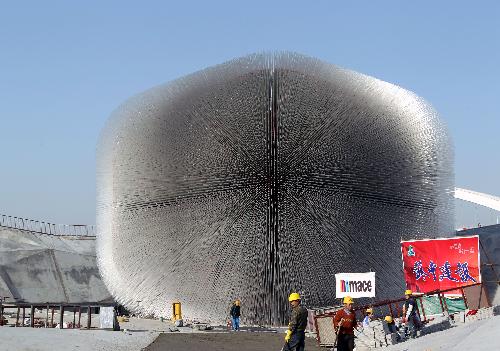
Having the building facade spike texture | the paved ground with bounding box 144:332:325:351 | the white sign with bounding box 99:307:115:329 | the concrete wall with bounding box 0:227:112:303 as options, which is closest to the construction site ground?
the paved ground with bounding box 144:332:325:351

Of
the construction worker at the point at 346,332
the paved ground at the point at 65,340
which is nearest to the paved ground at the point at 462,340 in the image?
the construction worker at the point at 346,332

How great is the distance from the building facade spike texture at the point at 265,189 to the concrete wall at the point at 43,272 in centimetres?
1224

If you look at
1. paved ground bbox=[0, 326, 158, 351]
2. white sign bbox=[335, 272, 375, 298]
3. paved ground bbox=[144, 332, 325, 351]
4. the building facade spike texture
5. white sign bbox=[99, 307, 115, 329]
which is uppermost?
the building facade spike texture

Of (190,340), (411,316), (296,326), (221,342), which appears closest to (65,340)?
(190,340)

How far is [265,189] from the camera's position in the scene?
1304 inches

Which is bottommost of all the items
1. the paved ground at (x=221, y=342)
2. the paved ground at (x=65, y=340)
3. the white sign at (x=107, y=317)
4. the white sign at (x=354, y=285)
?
the paved ground at (x=221, y=342)

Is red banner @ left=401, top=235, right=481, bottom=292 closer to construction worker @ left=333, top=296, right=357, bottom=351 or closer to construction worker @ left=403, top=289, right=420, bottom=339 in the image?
construction worker @ left=403, top=289, right=420, bottom=339

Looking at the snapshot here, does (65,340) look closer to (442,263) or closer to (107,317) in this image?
(107,317)

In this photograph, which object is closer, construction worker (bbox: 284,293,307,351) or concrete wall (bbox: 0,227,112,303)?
construction worker (bbox: 284,293,307,351)

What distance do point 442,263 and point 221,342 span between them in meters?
8.67

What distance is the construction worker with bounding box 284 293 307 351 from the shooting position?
42.8 ft

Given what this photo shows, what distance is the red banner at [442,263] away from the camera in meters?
26.1

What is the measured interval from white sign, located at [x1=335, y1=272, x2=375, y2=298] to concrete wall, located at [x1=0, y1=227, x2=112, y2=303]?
23.8 meters

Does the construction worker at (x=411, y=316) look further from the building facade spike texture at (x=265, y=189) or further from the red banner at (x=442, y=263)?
the building facade spike texture at (x=265, y=189)
